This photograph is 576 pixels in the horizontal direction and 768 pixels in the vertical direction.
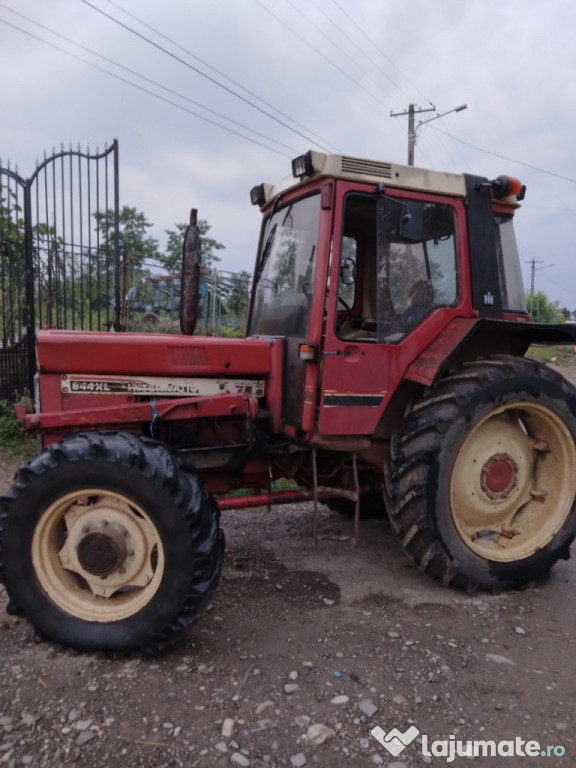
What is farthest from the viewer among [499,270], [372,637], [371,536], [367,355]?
[371,536]

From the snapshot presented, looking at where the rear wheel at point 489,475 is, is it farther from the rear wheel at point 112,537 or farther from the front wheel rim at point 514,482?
the rear wheel at point 112,537

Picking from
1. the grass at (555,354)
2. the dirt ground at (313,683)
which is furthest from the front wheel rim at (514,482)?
the grass at (555,354)

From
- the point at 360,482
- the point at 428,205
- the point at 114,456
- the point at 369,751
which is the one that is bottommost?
the point at 369,751

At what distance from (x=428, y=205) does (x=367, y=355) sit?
3.21 ft

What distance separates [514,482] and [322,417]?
1.35 m

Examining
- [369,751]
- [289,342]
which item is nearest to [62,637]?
[369,751]

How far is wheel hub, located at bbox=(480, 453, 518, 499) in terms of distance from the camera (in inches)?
143

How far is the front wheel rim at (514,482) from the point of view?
3592mm

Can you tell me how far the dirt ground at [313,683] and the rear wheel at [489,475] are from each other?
0.79 feet

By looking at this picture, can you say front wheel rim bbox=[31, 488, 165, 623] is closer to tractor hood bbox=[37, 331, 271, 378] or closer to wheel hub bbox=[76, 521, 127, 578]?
wheel hub bbox=[76, 521, 127, 578]

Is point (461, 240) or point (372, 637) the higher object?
point (461, 240)

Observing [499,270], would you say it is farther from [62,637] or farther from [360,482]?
[62,637]

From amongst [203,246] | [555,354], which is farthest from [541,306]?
[203,246]

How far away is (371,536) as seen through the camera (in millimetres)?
4371
